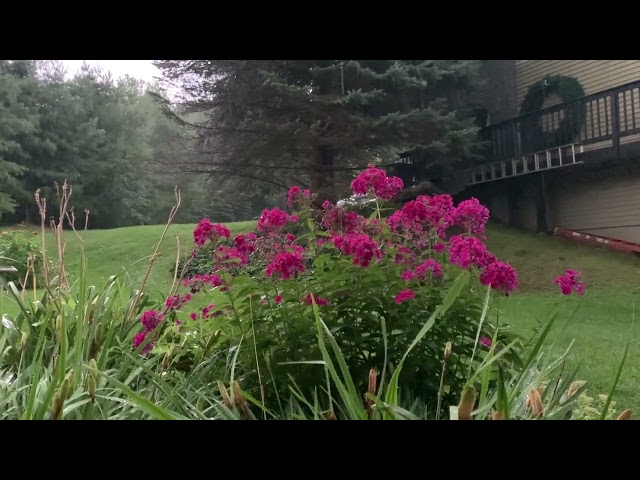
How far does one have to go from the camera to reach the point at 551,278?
167 centimetres

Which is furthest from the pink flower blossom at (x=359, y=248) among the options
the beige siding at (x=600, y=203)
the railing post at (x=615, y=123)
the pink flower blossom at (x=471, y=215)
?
the railing post at (x=615, y=123)

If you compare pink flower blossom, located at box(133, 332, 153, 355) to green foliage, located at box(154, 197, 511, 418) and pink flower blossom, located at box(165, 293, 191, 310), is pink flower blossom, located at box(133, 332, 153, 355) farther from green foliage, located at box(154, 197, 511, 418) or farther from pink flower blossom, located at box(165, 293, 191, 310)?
green foliage, located at box(154, 197, 511, 418)

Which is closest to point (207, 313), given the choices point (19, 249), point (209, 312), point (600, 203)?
point (209, 312)

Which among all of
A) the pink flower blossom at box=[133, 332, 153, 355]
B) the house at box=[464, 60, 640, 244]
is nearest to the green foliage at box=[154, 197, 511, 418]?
the pink flower blossom at box=[133, 332, 153, 355]

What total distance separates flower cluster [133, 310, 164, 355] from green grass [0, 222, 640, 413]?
0.89 ft

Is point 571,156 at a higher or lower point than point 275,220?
higher

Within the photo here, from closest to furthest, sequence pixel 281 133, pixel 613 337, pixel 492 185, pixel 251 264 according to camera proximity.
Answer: pixel 251 264
pixel 613 337
pixel 492 185
pixel 281 133

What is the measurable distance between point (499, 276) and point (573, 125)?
38.5 inches

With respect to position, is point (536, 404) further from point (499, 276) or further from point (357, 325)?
point (357, 325)

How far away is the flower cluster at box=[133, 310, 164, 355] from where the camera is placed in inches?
58.2
